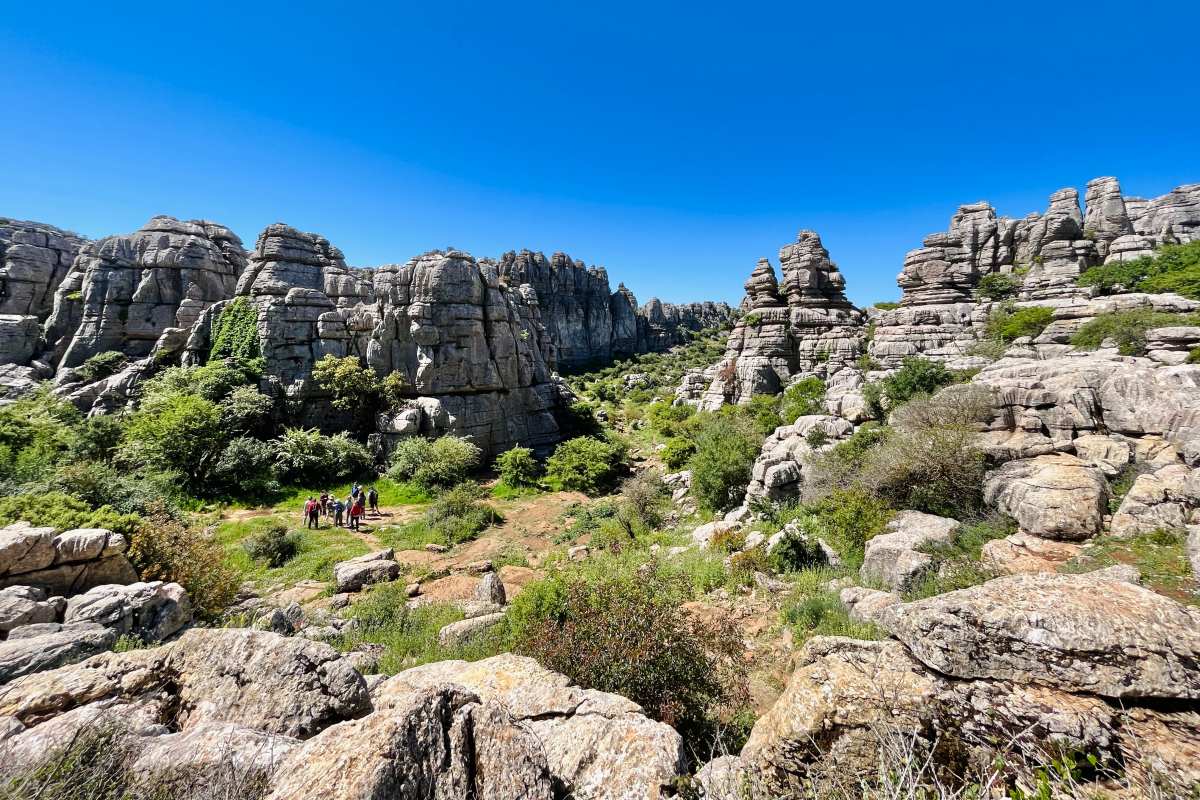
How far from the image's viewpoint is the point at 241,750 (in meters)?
2.47

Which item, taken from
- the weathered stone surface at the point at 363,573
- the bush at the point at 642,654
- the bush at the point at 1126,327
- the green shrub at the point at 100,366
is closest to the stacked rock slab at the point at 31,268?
the green shrub at the point at 100,366

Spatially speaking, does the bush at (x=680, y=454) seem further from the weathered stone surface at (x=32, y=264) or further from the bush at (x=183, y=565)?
the weathered stone surface at (x=32, y=264)

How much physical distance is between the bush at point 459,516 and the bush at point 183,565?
6899mm

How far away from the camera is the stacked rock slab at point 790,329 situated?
2644cm

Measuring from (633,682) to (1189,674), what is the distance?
3975 millimetres

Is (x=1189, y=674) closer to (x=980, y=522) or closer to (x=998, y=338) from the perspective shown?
(x=980, y=522)

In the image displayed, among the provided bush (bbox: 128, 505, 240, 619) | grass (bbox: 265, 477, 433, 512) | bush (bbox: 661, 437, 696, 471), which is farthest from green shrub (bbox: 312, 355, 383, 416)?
bush (bbox: 661, 437, 696, 471)

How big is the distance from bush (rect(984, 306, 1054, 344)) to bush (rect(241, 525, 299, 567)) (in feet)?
98.6

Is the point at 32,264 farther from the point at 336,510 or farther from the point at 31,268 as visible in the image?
the point at 336,510

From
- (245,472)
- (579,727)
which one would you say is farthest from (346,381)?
(579,727)

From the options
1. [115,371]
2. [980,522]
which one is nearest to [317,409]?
[115,371]

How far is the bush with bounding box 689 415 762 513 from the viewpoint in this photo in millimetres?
13641

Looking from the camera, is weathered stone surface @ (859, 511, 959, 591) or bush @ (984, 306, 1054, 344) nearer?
weathered stone surface @ (859, 511, 959, 591)

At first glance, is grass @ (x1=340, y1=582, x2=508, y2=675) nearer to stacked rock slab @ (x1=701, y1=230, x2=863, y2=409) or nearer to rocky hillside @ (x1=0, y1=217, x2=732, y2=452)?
rocky hillside @ (x1=0, y1=217, x2=732, y2=452)
